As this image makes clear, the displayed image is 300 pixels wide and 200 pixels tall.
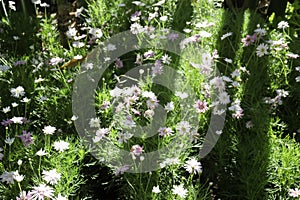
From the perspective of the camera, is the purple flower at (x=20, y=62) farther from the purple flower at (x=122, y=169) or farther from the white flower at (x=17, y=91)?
the purple flower at (x=122, y=169)

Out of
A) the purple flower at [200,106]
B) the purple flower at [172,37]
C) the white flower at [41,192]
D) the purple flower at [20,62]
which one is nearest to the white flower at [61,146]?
the white flower at [41,192]

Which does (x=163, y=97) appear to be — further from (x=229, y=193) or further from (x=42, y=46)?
(x=42, y=46)

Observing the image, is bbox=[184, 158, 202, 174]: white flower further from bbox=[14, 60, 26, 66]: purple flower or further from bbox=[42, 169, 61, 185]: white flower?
bbox=[14, 60, 26, 66]: purple flower

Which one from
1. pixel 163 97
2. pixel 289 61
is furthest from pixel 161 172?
pixel 289 61

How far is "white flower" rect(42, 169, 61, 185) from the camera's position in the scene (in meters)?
1.36

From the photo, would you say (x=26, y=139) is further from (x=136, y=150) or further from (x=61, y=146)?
(x=136, y=150)

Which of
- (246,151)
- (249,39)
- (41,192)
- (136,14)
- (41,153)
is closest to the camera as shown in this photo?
(41,192)

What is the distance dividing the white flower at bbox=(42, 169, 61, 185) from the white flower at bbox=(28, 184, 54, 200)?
32 mm

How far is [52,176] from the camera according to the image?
4.49ft

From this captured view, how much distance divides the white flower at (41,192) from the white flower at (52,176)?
3cm

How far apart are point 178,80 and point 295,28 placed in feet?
3.32

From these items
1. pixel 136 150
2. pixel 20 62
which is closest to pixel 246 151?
pixel 136 150

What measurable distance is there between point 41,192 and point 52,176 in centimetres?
7

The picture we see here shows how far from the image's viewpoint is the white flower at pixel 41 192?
1306mm
